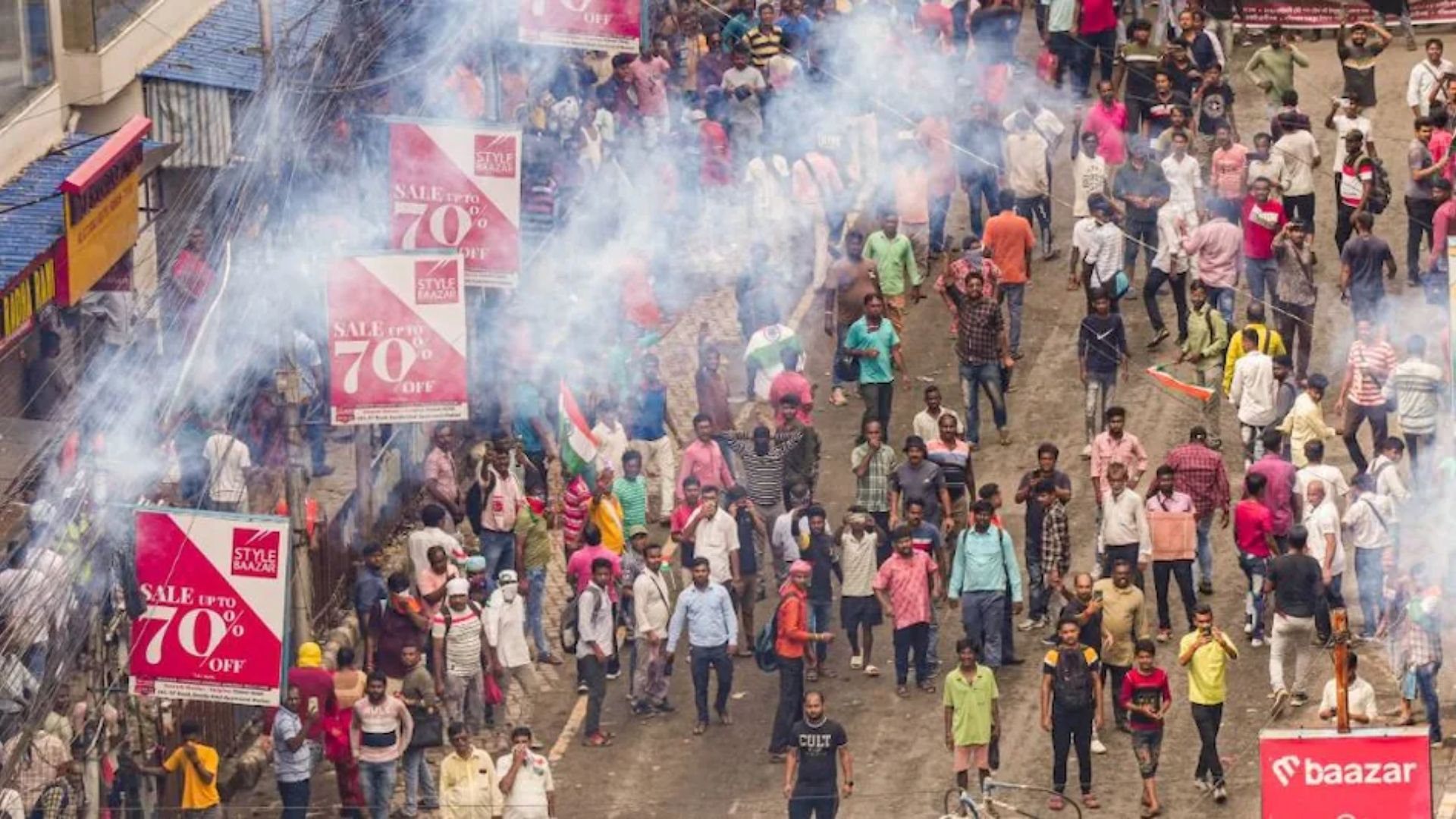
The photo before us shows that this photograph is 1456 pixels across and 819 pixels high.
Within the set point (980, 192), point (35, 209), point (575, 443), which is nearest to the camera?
point (35, 209)

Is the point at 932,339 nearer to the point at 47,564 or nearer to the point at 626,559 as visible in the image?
the point at 626,559

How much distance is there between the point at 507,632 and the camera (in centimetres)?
2325

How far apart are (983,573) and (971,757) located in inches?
60.9

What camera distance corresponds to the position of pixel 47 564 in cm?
2067

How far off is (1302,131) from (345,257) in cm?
951

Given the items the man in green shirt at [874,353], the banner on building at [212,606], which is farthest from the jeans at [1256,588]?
the banner on building at [212,606]

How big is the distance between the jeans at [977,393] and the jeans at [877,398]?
1.80 feet

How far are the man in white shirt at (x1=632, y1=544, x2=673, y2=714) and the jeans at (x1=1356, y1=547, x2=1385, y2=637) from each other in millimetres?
4446

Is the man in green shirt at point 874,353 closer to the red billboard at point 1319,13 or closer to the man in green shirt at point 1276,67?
the man in green shirt at point 1276,67

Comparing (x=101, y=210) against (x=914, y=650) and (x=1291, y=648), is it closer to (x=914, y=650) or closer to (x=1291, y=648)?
(x=914, y=650)

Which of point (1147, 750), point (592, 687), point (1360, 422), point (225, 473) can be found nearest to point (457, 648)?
point (592, 687)

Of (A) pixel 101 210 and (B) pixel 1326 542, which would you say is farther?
(A) pixel 101 210

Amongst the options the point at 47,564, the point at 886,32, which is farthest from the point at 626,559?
the point at 886,32

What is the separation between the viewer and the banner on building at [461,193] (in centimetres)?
2334
